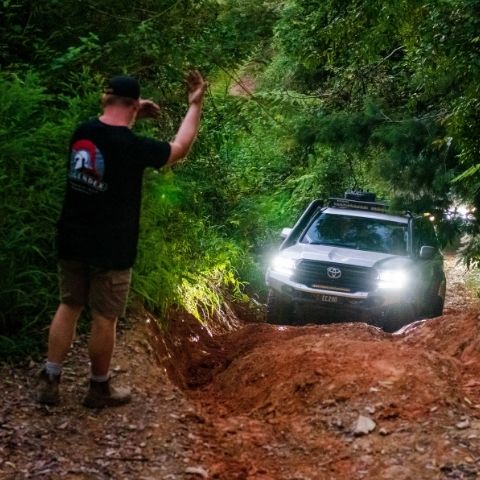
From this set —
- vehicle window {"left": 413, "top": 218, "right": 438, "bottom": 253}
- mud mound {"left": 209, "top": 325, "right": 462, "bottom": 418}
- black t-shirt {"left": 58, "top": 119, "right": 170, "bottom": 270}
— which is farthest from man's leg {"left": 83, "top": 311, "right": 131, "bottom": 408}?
vehicle window {"left": 413, "top": 218, "right": 438, "bottom": 253}

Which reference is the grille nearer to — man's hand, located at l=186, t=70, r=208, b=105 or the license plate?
the license plate

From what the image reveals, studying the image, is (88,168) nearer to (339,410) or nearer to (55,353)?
(55,353)

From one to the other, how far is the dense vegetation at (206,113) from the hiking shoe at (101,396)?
2.78 feet

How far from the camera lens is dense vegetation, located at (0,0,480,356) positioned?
5691 mm

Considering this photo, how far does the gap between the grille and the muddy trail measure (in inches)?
109

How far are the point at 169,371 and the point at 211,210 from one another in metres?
6.41

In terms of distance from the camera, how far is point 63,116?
6.74 metres

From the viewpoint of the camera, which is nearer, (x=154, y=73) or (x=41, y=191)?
(x=41, y=191)

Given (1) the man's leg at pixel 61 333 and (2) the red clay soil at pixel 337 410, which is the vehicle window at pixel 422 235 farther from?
(1) the man's leg at pixel 61 333

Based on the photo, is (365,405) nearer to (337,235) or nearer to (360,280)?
(360,280)

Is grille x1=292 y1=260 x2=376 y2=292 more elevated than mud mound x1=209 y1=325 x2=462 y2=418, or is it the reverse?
grille x1=292 y1=260 x2=376 y2=292

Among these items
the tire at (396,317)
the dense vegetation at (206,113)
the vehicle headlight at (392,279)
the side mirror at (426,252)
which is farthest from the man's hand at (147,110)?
the side mirror at (426,252)

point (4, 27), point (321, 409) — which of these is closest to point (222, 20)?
point (4, 27)

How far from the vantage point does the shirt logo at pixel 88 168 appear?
169 inches
